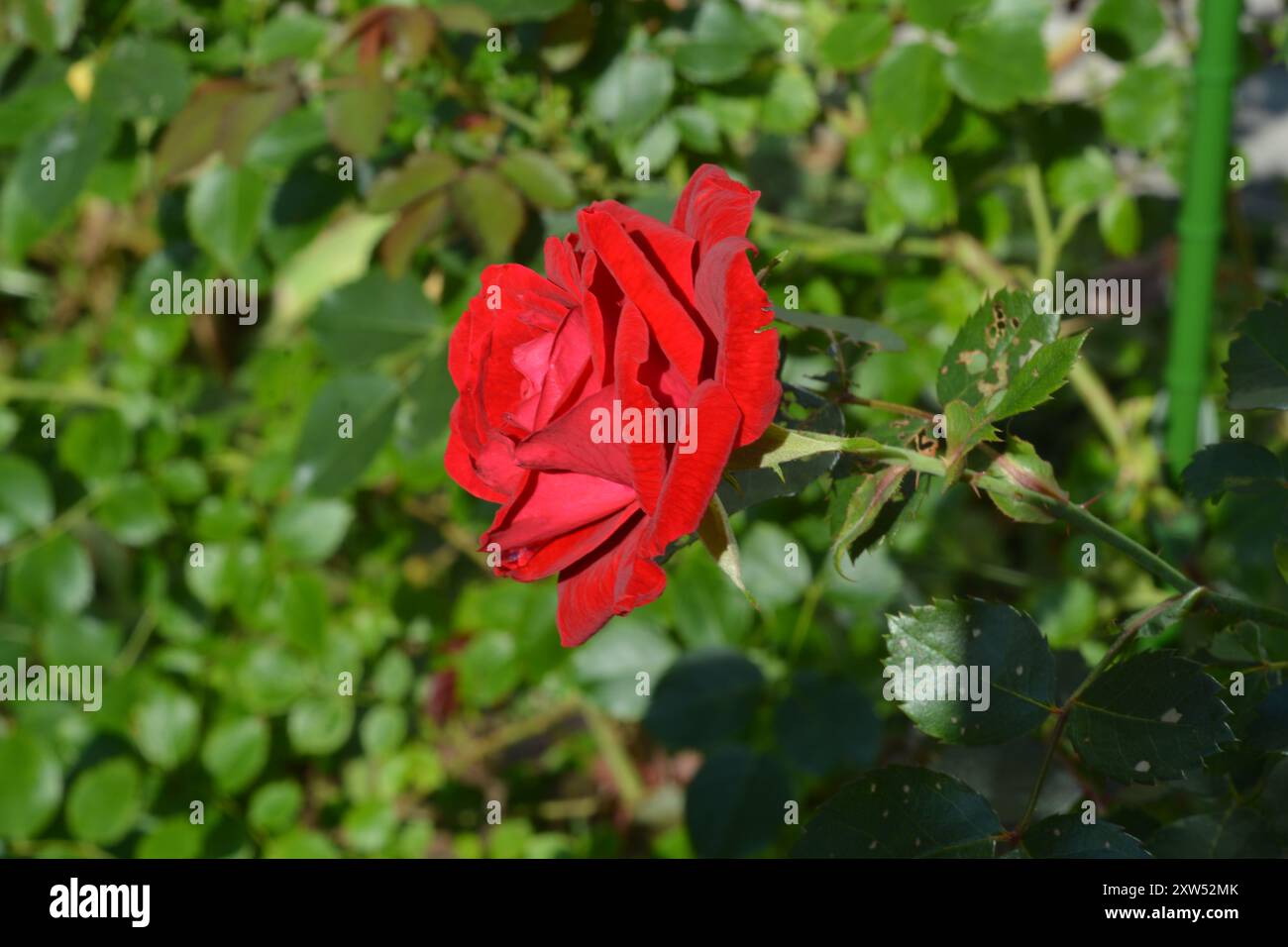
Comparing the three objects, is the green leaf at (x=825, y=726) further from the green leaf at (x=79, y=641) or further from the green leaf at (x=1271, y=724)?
the green leaf at (x=79, y=641)

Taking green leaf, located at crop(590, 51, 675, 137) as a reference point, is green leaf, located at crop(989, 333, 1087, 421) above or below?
below

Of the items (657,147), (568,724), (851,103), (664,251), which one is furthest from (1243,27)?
(568,724)

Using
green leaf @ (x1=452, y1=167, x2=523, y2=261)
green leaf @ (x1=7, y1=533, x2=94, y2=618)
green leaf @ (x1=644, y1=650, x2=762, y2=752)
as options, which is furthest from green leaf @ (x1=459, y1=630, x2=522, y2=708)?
green leaf @ (x1=452, y1=167, x2=523, y2=261)

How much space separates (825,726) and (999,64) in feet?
1.93

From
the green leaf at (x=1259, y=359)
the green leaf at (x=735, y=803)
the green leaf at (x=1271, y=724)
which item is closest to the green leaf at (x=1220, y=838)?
the green leaf at (x=1271, y=724)

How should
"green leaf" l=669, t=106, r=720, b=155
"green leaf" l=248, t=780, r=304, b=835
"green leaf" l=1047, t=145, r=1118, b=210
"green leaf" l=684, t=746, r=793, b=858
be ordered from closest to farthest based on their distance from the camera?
"green leaf" l=684, t=746, r=793, b=858, "green leaf" l=669, t=106, r=720, b=155, "green leaf" l=1047, t=145, r=1118, b=210, "green leaf" l=248, t=780, r=304, b=835

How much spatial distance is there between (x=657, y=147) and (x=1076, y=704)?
734 millimetres

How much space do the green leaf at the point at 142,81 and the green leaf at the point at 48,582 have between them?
1.46 feet

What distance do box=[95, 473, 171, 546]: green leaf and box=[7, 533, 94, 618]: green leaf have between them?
5 cm

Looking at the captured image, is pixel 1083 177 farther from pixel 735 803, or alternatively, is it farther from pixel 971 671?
pixel 971 671

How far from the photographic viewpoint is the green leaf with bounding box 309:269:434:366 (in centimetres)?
110

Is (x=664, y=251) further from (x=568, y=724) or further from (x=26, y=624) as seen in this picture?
(x=568, y=724)

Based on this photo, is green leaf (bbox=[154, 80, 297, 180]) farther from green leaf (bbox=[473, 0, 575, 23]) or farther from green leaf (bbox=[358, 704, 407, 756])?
green leaf (bbox=[358, 704, 407, 756])

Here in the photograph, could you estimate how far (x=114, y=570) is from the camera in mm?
1326
